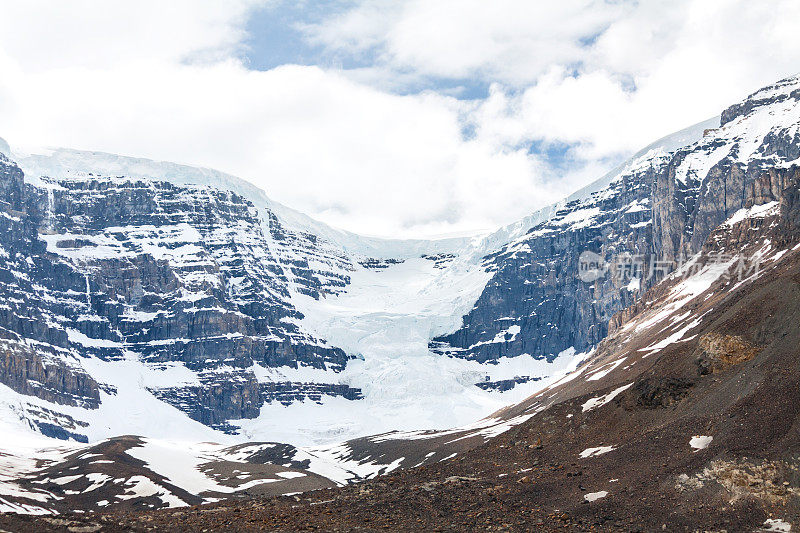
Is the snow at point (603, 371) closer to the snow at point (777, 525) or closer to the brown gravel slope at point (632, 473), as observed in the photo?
the brown gravel slope at point (632, 473)

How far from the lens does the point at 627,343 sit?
175m

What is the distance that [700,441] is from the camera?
46.2 meters

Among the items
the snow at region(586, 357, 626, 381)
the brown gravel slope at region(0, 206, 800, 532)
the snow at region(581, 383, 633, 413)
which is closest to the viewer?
the brown gravel slope at region(0, 206, 800, 532)

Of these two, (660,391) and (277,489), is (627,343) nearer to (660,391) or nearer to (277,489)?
(277,489)

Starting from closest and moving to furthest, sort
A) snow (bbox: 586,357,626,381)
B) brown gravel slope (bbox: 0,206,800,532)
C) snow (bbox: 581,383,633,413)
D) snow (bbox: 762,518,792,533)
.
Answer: snow (bbox: 762,518,792,533) < brown gravel slope (bbox: 0,206,800,532) < snow (bbox: 581,383,633,413) < snow (bbox: 586,357,626,381)

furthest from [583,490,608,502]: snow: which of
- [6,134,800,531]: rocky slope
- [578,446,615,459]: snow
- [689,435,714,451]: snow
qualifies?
[578,446,615,459]: snow

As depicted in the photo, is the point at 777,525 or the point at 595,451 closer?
the point at 777,525

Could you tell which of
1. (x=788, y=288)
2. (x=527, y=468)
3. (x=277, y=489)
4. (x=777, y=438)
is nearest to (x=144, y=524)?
(x=527, y=468)

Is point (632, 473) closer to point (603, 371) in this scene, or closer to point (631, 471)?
point (631, 471)

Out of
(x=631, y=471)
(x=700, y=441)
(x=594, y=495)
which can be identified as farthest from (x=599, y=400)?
(x=594, y=495)

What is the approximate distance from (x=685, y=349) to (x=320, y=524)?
43.5 meters

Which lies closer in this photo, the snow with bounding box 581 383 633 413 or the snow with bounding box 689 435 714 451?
the snow with bounding box 689 435 714 451

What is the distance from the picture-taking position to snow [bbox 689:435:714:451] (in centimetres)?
4544

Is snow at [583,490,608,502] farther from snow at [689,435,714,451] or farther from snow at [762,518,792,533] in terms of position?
snow at [762,518,792,533]
